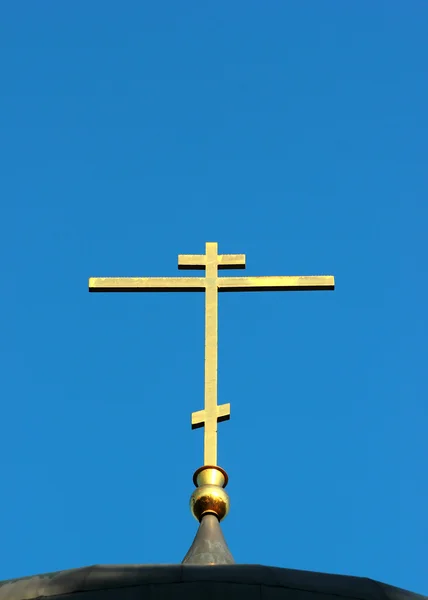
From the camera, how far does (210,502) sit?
22109mm

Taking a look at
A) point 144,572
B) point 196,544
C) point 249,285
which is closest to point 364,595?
point 144,572

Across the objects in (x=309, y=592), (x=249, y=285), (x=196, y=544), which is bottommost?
(x=309, y=592)

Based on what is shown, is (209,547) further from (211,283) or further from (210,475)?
(211,283)

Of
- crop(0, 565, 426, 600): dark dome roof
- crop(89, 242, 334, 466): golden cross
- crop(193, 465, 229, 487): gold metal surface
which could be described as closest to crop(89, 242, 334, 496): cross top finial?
crop(89, 242, 334, 466): golden cross

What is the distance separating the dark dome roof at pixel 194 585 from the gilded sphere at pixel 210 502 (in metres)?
3.77

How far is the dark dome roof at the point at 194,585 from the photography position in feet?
59.3

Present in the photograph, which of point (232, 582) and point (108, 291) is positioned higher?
point (108, 291)

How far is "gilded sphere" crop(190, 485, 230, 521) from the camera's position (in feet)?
72.5

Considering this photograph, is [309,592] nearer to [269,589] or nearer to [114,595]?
[269,589]

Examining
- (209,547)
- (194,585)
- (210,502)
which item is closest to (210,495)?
(210,502)

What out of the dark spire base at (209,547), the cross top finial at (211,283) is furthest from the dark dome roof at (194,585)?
the cross top finial at (211,283)

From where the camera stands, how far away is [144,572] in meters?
18.2

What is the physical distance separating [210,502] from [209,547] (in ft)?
2.98

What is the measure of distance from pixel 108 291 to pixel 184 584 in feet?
20.8
